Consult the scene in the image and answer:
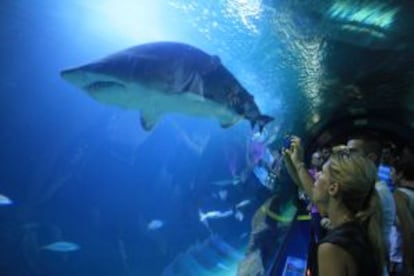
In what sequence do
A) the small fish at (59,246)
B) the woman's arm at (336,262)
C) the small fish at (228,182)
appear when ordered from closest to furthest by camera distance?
the woman's arm at (336,262)
the small fish at (59,246)
the small fish at (228,182)

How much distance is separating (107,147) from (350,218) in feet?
15.8

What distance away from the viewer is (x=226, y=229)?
7.42 metres

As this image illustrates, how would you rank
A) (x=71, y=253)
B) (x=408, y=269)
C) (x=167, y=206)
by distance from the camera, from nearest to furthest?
(x=408, y=269) < (x=71, y=253) < (x=167, y=206)

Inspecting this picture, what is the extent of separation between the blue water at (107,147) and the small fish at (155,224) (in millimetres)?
129

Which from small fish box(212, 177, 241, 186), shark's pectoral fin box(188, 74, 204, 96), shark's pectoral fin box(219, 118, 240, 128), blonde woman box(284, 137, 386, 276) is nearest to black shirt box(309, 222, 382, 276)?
blonde woman box(284, 137, 386, 276)

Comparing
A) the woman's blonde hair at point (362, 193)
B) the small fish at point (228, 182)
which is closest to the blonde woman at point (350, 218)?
the woman's blonde hair at point (362, 193)

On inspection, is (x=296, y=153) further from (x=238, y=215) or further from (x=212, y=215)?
(x=238, y=215)

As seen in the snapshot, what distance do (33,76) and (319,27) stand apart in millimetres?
3416

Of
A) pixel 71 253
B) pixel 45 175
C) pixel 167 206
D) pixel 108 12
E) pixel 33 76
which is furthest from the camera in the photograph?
pixel 167 206

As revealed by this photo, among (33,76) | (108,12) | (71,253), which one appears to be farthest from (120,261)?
(108,12)

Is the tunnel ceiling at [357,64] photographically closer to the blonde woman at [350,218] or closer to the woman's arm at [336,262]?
the blonde woman at [350,218]

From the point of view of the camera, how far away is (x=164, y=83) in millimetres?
3066

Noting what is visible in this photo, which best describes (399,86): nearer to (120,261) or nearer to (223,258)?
(223,258)

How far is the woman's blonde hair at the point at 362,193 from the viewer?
2.03 m
